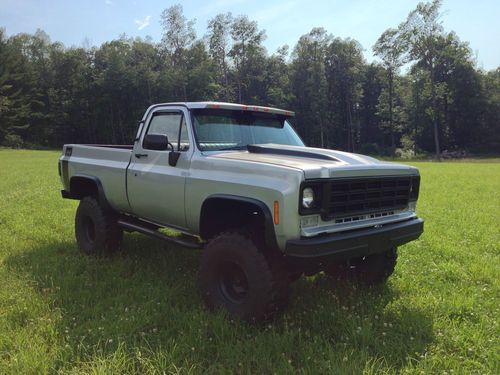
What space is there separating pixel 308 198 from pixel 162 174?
1873 mm

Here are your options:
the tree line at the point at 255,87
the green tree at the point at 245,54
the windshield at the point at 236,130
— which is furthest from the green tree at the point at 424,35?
the windshield at the point at 236,130

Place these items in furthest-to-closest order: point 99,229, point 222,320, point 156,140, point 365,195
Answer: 1. point 99,229
2. point 156,140
3. point 365,195
4. point 222,320

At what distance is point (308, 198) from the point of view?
331 centimetres

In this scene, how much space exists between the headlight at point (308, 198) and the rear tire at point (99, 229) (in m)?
3.27

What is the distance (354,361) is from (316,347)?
1.17ft

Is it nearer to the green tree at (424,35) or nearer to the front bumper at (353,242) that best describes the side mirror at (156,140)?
the front bumper at (353,242)

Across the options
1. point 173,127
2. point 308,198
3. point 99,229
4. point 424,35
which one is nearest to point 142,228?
point 99,229

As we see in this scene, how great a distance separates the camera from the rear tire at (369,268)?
14.9 feet

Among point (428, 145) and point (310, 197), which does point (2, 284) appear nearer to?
point (310, 197)

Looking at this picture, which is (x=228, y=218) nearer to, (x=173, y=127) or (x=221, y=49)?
(x=173, y=127)

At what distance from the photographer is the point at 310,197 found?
333 centimetres

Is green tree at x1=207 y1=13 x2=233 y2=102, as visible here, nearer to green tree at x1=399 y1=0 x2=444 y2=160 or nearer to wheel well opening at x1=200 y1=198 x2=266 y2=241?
green tree at x1=399 y1=0 x2=444 y2=160

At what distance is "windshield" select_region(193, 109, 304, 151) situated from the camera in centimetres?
450

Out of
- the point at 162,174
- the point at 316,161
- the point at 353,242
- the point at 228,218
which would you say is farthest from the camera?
the point at 162,174
